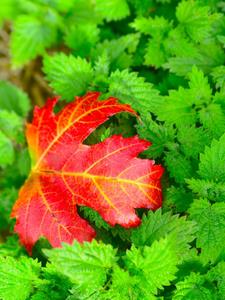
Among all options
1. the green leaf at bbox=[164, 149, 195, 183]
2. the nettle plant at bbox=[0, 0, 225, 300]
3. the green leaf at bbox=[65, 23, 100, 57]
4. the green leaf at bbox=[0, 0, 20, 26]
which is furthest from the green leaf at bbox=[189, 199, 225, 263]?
the green leaf at bbox=[0, 0, 20, 26]

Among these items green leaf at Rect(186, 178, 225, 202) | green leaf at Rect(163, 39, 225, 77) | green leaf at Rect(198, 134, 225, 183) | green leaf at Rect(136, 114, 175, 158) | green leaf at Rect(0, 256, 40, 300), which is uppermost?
green leaf at Rect(163, 39, 225, 77)

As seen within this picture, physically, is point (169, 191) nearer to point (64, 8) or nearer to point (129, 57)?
point (129, 57)

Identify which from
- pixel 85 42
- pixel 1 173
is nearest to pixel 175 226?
pixel 85 42

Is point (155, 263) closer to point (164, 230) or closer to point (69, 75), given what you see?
point (164, 230)

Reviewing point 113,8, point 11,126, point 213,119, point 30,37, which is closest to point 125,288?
point 213,119

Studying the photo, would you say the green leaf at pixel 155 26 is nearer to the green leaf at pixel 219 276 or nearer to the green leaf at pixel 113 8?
the green leaf at pixel 113 8

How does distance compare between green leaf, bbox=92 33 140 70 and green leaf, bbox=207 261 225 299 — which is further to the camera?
Result: green leaf, bbox=92 33 140 70

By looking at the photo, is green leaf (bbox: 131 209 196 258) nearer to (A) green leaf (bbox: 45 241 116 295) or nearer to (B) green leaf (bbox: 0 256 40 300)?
(A) green leaf (bbox: 45 241 116 295)
